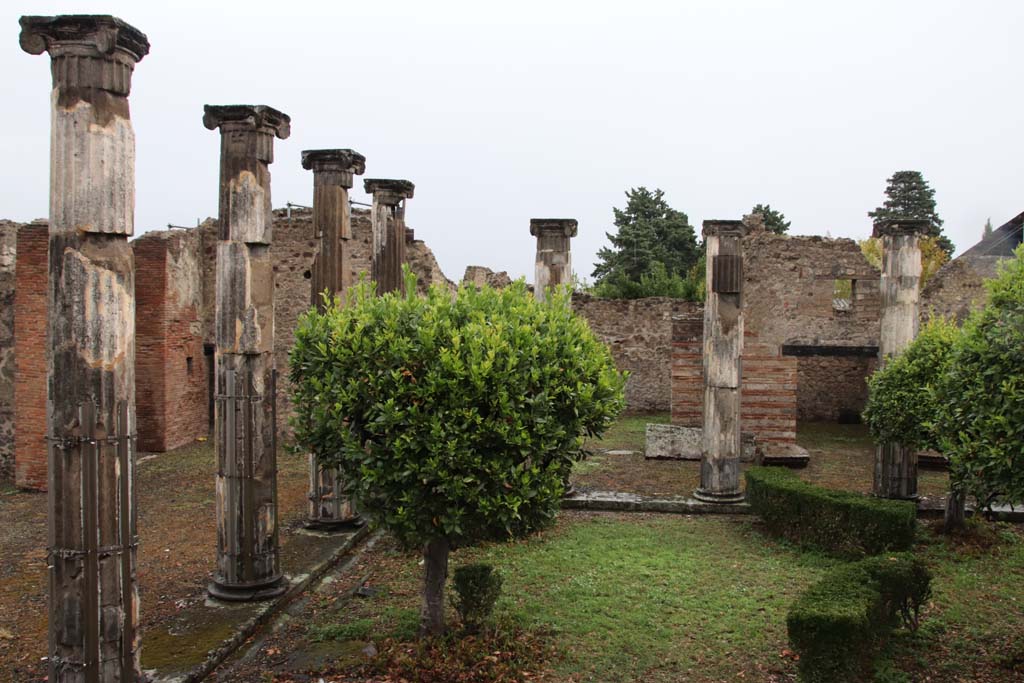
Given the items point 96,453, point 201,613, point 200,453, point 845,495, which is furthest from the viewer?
point 200,453

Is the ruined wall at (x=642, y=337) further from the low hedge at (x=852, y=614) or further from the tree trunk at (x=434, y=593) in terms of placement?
the tree trunk at (x=434, y=593)

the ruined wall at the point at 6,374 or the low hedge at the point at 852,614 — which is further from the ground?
the ruined wall at the point at 6,374

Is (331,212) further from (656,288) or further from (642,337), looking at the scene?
(656,288)

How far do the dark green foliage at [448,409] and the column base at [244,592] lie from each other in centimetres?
191

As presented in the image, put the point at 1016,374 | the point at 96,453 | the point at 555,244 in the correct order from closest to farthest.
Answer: the point at 96,453 < the point at 1016,374 < the point at 555,244

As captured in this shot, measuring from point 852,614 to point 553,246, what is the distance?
27.7 ft

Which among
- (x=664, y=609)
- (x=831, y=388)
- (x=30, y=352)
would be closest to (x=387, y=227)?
(x=664, y=609)

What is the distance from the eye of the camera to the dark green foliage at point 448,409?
5797 millimetres

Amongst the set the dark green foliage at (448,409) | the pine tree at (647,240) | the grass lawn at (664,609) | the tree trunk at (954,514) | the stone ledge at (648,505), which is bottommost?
the grass lawn at (664,609)

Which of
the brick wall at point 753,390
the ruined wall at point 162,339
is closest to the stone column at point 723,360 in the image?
the brick wall at point 753,390

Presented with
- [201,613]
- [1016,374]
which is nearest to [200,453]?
[201,613]

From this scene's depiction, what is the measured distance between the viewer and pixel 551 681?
611cm

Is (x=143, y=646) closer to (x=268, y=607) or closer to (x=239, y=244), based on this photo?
(x=268, y=607)

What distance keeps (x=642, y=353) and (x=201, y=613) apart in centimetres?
1707
